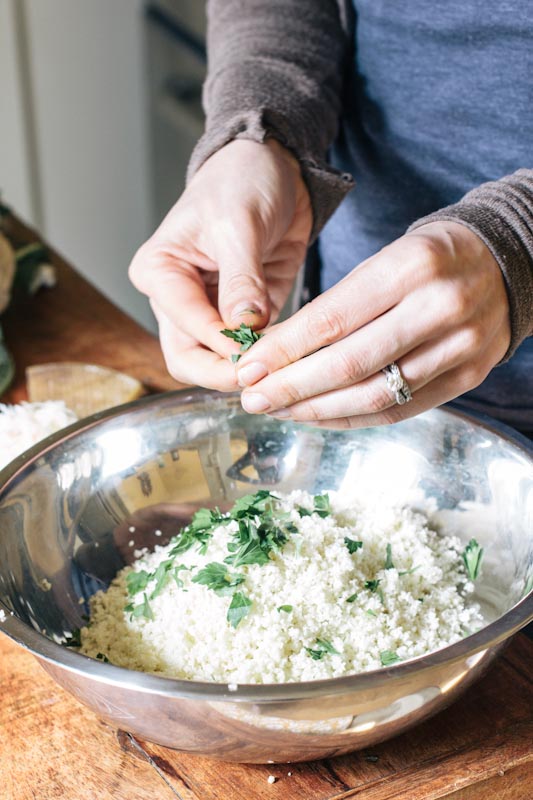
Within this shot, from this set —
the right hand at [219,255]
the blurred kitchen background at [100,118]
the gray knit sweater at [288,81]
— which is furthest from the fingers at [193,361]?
the blurred kitchen background at [100,118]

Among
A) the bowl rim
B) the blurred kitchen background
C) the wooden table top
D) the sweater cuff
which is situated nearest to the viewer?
the bowl rim

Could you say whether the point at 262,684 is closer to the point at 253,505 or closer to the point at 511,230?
the point at 253,505

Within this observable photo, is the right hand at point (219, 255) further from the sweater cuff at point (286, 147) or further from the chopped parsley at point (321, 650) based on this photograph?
the chopped parsley at point (321, 650)

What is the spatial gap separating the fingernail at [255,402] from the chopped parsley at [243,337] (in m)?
0.06

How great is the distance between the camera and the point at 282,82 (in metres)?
1.01

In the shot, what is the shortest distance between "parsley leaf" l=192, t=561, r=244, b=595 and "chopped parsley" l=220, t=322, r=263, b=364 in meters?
0.17

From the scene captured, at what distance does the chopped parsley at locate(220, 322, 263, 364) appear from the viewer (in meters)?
0.73

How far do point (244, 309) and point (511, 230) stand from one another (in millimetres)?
223

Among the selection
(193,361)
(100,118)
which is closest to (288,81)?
(193,361)

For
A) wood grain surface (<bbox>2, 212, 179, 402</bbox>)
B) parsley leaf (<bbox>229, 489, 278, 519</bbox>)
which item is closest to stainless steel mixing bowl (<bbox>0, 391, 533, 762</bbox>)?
parsley leaf (<bbox>229, 489, 278, 519</bbox>)

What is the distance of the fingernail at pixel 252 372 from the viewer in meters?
0.67

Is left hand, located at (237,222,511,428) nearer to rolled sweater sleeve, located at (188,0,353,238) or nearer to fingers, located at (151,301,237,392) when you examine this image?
fingers, located at (151,301,237,392)

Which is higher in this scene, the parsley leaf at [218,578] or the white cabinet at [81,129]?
the parsley leaf at [218,578]

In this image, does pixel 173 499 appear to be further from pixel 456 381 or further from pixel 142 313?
pixel 142 313
